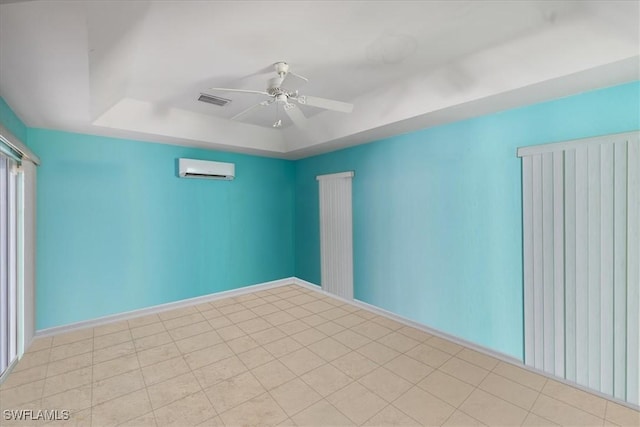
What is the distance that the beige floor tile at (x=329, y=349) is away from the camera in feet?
8.67

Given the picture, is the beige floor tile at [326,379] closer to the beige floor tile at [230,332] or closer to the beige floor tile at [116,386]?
the beige floor tile at [230,332]

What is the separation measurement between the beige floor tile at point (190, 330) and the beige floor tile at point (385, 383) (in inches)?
74.8

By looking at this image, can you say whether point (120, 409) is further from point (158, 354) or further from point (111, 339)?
point (111, 339)

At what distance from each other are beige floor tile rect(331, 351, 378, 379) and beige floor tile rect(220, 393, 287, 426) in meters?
0.67

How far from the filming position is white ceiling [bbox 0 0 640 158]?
5.10ft

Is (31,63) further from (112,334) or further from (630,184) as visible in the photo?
(630,184)

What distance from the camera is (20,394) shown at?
208 centimetres

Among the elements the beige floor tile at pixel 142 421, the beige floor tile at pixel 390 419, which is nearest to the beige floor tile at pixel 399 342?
the beige floor tile at pixel 390 419

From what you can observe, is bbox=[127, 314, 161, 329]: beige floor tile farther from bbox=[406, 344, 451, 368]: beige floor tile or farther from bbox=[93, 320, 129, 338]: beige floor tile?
bbox=[406, 344, 451, 368]: beige floor tile

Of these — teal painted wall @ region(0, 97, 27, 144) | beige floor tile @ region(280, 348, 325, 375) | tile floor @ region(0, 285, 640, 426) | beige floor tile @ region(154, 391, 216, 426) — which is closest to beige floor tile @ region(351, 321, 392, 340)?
tile floor @ region(0, 285, 640, 426)

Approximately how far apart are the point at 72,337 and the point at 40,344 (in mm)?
244

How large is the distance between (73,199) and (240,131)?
213 cm

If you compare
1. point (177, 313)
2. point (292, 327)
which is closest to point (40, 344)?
point (177, 313)

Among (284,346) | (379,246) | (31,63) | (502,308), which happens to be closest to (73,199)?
(31,63)
